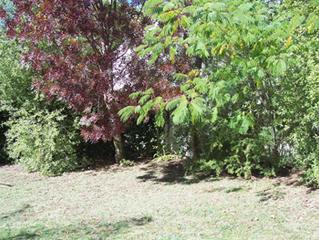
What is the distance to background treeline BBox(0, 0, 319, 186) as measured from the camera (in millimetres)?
5973

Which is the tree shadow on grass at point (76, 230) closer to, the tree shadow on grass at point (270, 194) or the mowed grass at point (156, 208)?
the mowed grass at point (156, 208)

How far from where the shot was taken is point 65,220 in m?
7.04

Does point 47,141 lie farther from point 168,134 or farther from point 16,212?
point 16,212

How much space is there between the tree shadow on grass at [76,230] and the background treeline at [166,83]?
5.15 ft

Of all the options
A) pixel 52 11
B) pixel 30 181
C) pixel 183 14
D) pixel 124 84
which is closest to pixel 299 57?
pixel 183 14

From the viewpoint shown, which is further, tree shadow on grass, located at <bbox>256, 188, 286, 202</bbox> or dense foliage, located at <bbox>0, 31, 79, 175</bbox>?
dense foliage, located at <bbox>0, 31, 79, 175</bbox>

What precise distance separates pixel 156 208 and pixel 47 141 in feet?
14.2

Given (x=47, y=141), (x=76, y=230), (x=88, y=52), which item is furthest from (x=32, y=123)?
(x=76, y=230)

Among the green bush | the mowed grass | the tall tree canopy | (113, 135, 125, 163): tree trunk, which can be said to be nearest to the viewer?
the mowed grass

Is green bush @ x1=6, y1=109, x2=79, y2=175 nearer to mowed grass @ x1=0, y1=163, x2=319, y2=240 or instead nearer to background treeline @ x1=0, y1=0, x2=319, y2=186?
background treeline @ x1=0, y1=0, x2=319, y2=186

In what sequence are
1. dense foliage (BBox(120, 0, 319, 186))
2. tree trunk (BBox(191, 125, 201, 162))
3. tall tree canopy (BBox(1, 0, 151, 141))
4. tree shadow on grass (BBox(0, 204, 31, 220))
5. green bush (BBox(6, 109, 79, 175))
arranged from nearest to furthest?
1. dense foliage (BBox(120, 0, 319, 186))
2. tree shadow on grass (BBox(0, 204, 31, 220))
3. tall tree canopy (BBox(1, 0, 151, 141))
4. tree trunk (BBox(191, 125, 201, 162))
5. green bush (BBox(6, 109, 79, 175))

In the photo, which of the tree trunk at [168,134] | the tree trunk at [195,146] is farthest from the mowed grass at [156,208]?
the tree trunk at [168,134]

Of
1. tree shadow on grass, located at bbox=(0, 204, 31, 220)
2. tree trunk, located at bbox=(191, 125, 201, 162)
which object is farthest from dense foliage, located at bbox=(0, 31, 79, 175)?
tree trunk, located at bbox=(191, 125, 201, 162)

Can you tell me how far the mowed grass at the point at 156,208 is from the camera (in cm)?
614
